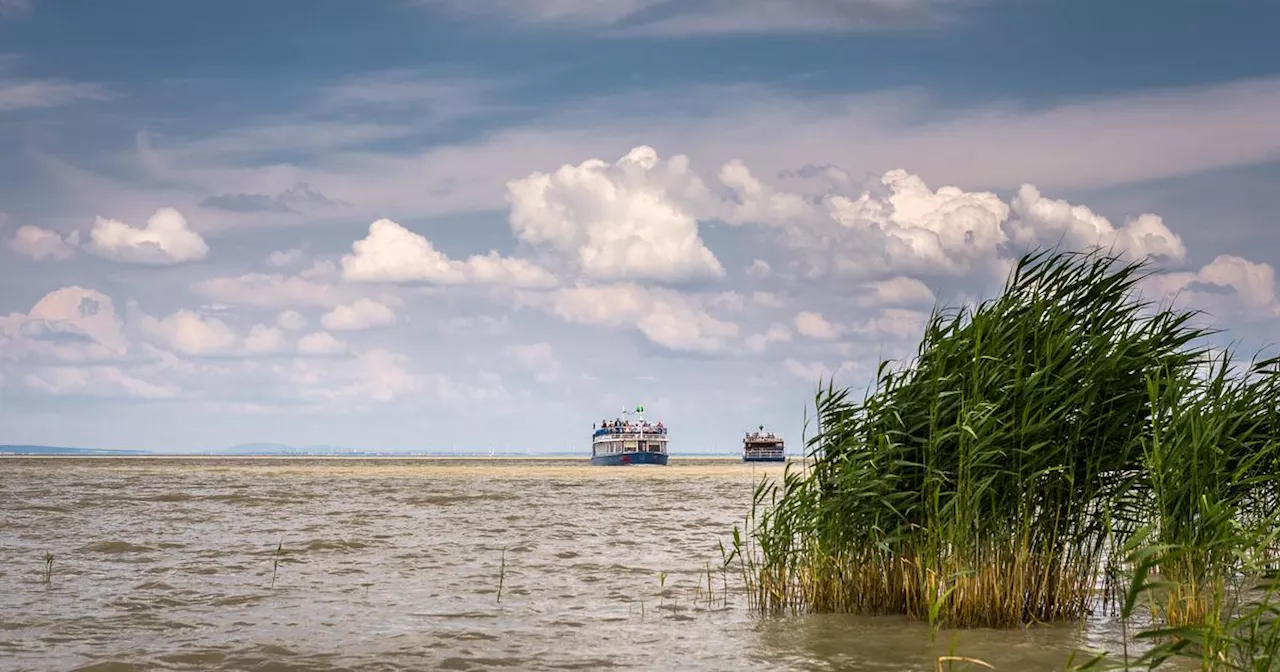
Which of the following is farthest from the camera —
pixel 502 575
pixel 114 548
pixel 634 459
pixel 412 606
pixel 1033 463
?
pixel 634 459

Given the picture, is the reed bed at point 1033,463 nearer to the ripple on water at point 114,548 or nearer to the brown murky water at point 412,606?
the brown murky water at point 412,606

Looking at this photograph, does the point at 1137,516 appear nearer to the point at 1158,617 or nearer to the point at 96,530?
the point at 1158,617

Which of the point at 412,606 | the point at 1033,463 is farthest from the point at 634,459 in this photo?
the point at 1033,463

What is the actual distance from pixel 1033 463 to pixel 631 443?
13299 centimetres

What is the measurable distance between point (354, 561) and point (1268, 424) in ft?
54.5

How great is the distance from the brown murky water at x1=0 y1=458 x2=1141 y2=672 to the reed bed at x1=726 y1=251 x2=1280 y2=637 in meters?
0.58

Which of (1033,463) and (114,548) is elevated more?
(1033,463)

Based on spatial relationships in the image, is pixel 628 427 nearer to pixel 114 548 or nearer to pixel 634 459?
pixel 634 459

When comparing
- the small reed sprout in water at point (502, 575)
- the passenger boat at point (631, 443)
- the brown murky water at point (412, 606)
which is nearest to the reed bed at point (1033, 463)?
the brown murky water at point (412, 606)

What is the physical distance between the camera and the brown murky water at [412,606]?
12.4m

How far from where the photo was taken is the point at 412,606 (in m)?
16.6

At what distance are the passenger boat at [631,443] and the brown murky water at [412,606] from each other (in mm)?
110668

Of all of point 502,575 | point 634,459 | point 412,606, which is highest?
point 634,459

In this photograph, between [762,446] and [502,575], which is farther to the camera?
[762,446]
